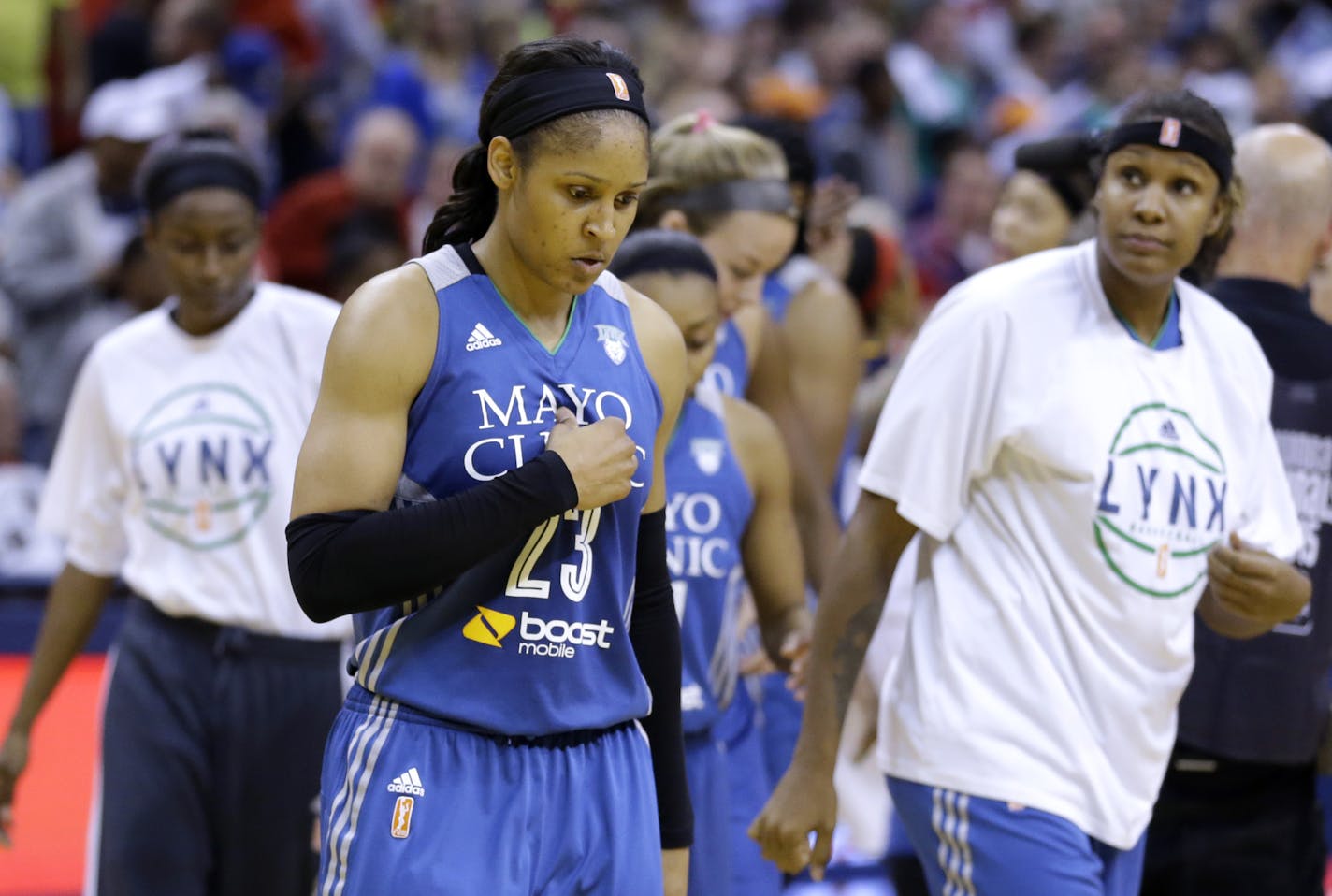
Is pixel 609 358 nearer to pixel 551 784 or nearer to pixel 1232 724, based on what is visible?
pixel 551 784

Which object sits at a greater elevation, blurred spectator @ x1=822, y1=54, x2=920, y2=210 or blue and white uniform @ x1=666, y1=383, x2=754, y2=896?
blurred spectator @ x1=822, y1=54, x2=920, y2=210

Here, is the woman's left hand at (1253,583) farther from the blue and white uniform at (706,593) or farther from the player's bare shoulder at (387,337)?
the player's bare shoulder at (387,337)

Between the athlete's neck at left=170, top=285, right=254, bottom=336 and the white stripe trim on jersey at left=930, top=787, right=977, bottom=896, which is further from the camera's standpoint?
the athlete's neck at left=170, top=285, right=254, bottom=336

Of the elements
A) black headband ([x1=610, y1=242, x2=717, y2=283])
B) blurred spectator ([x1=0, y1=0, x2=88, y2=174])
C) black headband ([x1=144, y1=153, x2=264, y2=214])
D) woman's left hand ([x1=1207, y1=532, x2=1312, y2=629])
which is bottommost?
woman's left hand ([x1=1207, y1=532, x2=1312, y2=629])

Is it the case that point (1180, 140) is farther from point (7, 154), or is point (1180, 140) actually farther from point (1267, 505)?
point (7, 154)

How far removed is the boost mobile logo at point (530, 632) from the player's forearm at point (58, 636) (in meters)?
2.30

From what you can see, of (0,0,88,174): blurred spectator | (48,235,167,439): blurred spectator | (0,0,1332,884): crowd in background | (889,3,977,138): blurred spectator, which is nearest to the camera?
(48,235,167,439): blurred spectator

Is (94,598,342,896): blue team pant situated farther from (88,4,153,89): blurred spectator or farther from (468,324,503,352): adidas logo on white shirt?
(88,4,153,89): blurred spectator

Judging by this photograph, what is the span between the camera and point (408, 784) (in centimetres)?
289

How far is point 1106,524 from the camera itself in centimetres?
371

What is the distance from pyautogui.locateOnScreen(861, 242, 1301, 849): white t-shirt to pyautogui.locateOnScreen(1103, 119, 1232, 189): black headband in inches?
13.9

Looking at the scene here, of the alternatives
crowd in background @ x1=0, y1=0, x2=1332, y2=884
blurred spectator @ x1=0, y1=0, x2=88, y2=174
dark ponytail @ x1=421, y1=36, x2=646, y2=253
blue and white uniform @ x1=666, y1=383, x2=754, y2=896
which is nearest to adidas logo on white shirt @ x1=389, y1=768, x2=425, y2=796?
dark ponytail @ x1=421, y1=36, x2=646, y2=253

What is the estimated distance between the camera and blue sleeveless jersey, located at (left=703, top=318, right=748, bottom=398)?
16.7 feet

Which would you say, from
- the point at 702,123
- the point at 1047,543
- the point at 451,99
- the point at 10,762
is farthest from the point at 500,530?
the point at 451,99
